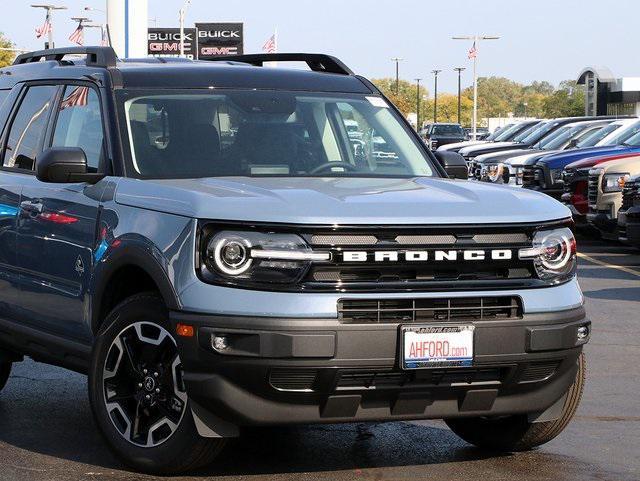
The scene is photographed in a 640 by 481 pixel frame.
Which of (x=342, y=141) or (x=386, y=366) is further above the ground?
(x=342, y=141)

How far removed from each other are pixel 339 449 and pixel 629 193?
36.5ft

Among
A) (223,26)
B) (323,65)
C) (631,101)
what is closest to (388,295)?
(323,65)

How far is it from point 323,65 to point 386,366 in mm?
3036

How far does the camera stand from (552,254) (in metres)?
6.01

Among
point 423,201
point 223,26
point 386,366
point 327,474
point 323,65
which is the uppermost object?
point 223,26

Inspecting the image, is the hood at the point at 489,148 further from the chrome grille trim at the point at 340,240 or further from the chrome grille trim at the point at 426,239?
the chrome grille trim at the point at 340,240

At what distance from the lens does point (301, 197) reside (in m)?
5.85

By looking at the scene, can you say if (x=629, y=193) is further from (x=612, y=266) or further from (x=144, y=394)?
(x=144, y=394)

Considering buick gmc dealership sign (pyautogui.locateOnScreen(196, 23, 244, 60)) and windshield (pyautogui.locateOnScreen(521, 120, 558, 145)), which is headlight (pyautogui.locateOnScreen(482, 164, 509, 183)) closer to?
windshield (pyautogui.locateOnScreen(521, 120, 558, 145))

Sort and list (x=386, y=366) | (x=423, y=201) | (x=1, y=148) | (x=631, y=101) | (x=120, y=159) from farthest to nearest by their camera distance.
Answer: (x=631, y=101) < (x=1, y=148) < (x=120, y=159) < (x=423, y=201) < (x=386, y=366)

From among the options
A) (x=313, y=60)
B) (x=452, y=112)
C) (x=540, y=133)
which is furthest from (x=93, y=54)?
(x=452, y=112)

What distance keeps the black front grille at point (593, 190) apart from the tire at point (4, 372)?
1243cm

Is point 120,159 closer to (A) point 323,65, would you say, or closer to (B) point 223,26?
(A) point 323,65

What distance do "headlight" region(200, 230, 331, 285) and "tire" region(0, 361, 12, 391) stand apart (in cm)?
280
